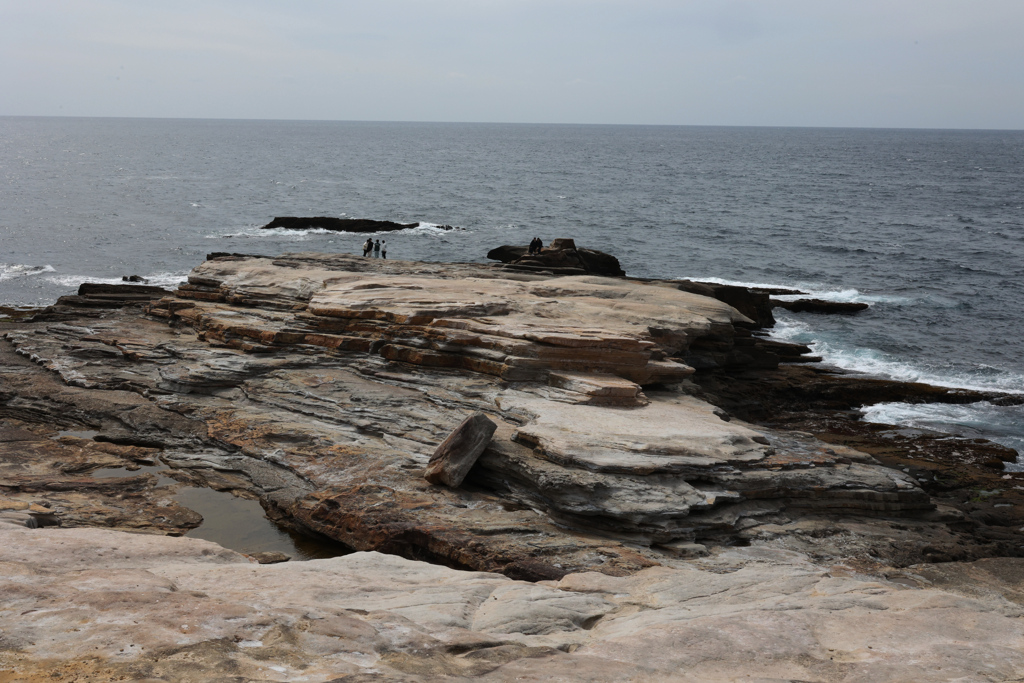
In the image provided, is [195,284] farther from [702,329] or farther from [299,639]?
[299,639]

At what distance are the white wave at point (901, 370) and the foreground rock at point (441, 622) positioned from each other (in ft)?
67.2

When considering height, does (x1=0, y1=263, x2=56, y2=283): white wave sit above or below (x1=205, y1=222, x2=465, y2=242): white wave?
below

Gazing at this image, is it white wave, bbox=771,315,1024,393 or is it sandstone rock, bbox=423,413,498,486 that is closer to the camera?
sandstone rock, bbox=423,413,498,486

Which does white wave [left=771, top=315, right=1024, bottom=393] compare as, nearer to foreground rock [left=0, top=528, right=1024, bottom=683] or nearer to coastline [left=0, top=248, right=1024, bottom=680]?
coastline [left=0, top=248, right=1024, bottom=680]

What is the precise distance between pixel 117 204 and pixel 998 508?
8781cm

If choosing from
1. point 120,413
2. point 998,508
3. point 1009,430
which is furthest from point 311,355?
point 1009,430

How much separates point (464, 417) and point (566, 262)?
21.5 meters

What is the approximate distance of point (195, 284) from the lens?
27.3 metres

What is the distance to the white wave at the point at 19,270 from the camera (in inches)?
1937

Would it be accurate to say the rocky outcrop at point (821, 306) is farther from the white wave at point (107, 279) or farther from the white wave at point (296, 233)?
the white wave at point (107, 279)

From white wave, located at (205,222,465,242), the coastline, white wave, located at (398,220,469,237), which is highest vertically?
white wave, located at (398,220,469,237)

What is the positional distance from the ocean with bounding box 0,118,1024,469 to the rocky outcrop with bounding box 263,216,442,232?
51.9 inches

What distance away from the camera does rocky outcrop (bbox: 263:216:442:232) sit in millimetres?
64875

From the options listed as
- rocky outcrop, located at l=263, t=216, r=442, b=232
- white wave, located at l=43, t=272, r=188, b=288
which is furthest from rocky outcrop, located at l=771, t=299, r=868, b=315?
rocky outcrop, located at l=263, t=216, r=442, b=232
